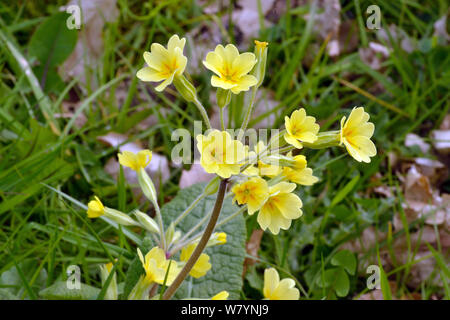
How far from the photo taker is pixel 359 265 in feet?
5.60

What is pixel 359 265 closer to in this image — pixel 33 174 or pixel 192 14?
pixel 33 174

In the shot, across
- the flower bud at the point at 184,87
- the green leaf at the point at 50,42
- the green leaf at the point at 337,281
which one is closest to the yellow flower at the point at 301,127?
the flower bud at the point at 184,87

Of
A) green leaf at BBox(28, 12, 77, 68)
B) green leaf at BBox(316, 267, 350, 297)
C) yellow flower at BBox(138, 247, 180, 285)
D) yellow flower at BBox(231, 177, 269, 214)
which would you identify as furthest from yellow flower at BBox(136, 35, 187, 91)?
green leaf at BBox(28, 12, 77, 68)

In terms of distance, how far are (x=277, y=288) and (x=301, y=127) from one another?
392 mm

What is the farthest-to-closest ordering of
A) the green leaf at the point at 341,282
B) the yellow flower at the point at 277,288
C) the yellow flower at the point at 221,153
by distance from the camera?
the green leaf at the point at 341,282, the yellow flower at the point at 277,288, the yellow flower at the point at 221,153

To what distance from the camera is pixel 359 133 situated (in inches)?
41.9

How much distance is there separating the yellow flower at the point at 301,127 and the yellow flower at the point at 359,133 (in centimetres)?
6

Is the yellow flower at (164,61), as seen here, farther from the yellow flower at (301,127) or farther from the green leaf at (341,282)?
the green leaf at (341,282)

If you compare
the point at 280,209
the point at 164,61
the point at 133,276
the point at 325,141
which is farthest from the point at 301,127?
the point at 133,276

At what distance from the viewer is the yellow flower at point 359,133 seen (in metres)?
1.05

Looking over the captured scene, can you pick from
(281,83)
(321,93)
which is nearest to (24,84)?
(281,83)

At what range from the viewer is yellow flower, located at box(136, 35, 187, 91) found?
1056 mm
